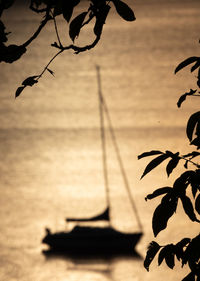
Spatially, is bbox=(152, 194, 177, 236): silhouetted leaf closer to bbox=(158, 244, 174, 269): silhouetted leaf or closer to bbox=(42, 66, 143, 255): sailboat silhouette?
bbox=(158, 244, 174, 269): silhouetted leaf

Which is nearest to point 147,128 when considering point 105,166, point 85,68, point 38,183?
point 105,166

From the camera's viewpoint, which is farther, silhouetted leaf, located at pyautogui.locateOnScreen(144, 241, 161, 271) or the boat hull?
the boat hull

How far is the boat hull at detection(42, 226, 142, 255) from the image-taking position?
13.9ft

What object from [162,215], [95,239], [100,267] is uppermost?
[162,215]

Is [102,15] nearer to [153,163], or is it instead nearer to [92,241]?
[153,163]

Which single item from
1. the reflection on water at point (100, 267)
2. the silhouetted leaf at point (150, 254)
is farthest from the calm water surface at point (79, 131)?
the silhouetted leaf at point (150, 254)

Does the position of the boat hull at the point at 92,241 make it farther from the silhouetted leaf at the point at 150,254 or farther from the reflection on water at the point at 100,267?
the silhouetted leaf at the point at 150,254

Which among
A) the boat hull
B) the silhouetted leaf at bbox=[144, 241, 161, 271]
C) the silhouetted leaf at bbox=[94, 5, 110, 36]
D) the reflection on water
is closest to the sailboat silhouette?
the boat hull

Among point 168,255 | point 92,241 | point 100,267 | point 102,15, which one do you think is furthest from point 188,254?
point 92,241

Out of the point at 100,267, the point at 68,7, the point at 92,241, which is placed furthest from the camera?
the point at 92,241

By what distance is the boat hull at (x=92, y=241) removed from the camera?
4230 millimetres

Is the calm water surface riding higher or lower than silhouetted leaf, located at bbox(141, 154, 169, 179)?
lower

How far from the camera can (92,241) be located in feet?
14.3

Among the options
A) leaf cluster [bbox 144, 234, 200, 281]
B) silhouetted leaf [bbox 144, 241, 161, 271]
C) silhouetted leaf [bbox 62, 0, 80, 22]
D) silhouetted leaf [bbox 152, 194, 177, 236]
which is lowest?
silhouetted leaf [bbox 144, 241, 161, 271]
